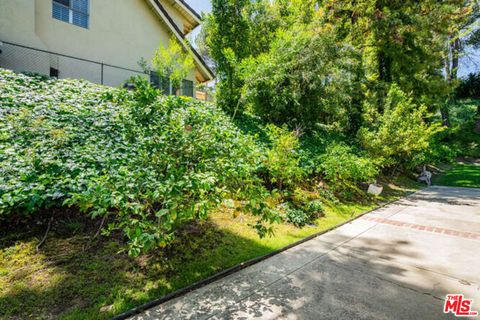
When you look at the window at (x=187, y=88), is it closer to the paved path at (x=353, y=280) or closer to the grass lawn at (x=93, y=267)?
the grass lawn at (x=93, y=267)

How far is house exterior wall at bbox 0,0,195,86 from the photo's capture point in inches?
315

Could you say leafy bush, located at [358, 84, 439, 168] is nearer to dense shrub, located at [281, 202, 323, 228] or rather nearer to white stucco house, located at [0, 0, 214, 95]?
dense shrub, located at [281, 202, 323, 228]

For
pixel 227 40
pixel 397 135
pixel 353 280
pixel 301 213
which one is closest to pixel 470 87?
pixel 397 135

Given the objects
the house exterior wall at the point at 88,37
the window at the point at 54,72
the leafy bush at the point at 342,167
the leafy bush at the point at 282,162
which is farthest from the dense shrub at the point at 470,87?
the window at the point at 54,72

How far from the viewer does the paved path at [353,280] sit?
2.60 meters

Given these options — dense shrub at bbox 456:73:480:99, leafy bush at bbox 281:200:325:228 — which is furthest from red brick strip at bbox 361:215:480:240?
dense shrub at bbox 456:73:480:99

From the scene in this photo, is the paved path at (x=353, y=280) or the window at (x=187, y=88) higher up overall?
the window at (x=187, y=88)

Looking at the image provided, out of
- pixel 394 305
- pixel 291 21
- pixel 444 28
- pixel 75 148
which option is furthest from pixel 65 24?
pixel 444 28

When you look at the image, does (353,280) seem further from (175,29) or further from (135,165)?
(175,29)

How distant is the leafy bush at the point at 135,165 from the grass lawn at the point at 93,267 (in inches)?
17.5

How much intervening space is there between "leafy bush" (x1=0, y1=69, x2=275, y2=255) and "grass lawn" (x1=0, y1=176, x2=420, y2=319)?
0.45m

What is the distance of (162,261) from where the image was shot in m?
3.44

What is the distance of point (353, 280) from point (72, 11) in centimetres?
1341

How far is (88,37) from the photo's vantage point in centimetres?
1018
